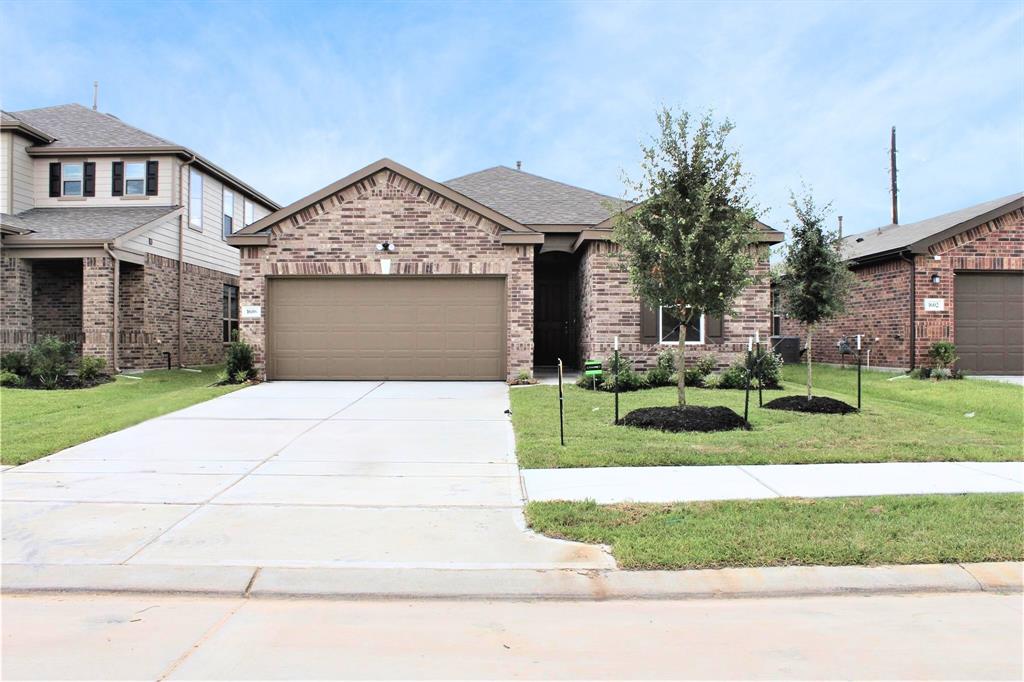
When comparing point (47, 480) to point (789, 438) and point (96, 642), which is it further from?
point (789, 438)

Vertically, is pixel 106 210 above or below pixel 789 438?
above

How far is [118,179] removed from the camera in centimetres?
2103

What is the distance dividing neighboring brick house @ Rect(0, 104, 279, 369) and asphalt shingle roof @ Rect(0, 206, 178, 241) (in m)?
0.03

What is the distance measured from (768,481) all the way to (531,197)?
1499cm

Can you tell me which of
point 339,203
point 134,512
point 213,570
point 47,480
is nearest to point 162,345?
point 339,203

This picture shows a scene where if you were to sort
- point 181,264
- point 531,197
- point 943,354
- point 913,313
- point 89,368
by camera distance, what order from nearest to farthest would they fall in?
point 89,368
point 943,354
point 913,313
point 531,197
point 181,264

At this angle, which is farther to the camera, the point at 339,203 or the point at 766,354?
the point at 339,203

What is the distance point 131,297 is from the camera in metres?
19.4

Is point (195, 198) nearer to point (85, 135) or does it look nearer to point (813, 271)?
point (85, 135)

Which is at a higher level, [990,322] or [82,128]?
[82,128]

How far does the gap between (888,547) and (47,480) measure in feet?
26.0

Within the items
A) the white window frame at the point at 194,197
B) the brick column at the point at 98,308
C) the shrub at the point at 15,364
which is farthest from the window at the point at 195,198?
the shrub at the point at 15,364

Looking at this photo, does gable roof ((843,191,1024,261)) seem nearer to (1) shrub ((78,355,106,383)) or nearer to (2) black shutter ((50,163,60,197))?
(1) shrub ((78,355,106,383))

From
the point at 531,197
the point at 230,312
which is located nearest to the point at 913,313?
the point at 531,197
